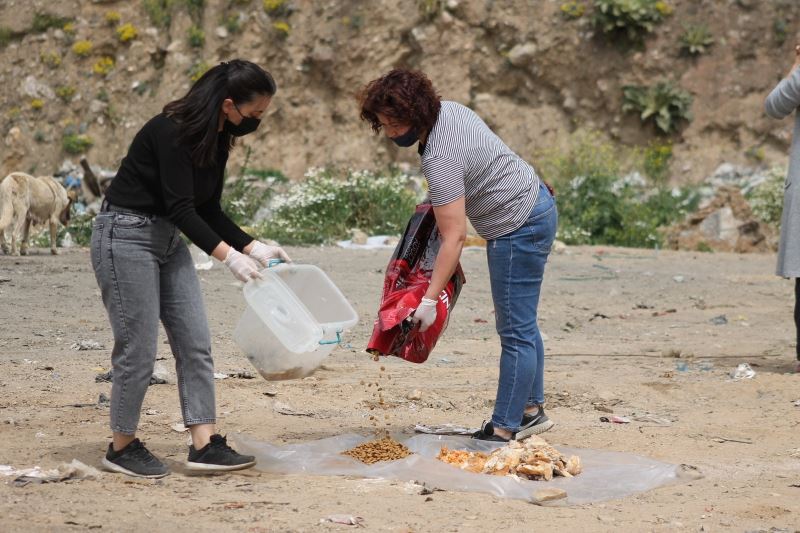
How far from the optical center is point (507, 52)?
20219 mm

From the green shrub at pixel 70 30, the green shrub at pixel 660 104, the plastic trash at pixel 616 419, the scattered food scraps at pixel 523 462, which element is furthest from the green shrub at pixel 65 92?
the scattered food scraps at pixel 523 462

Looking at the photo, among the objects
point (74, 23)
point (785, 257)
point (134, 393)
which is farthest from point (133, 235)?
point (74, 23)

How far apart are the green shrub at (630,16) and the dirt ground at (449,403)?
9351 millimetres

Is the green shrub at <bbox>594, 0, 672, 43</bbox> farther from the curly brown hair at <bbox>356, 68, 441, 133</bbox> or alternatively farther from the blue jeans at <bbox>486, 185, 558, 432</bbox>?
the curly brown hair at <bbox>356, 68, 441, 133</bbox>

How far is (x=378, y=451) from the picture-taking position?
187 inches

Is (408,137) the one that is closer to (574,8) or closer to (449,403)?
(449,403)

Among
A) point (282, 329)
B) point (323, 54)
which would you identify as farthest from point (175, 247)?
point (323, 54)

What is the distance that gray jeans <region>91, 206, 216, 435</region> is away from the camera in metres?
4.23

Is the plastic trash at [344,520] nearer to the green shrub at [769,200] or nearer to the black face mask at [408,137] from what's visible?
the black face mask at [408,137]

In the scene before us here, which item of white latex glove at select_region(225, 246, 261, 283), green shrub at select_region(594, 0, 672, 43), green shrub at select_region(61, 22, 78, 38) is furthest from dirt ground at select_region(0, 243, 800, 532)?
green shrub at select_region(61, 22, 78, 38)

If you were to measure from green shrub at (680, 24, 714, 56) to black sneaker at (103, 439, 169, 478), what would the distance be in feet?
55.1

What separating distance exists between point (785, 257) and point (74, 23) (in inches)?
658

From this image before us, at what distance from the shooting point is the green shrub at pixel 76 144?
19.6m

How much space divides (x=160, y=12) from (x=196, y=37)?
966 millimetres
